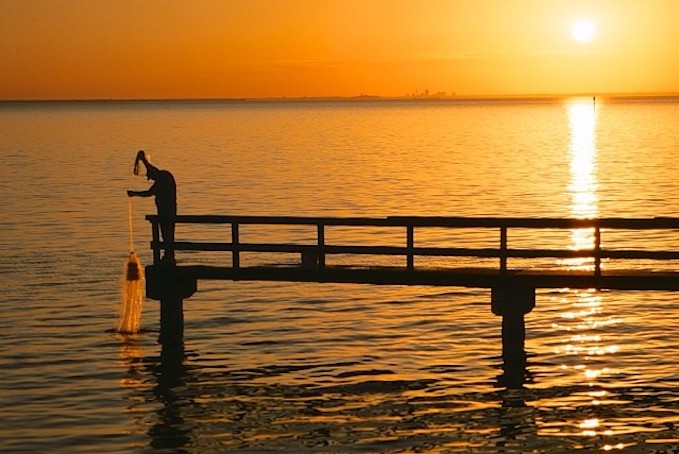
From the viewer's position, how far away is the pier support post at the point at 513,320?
836 inches

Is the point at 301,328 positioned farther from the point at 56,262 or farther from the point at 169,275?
the point at 56,262

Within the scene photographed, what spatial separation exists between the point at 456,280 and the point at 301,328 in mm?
5627

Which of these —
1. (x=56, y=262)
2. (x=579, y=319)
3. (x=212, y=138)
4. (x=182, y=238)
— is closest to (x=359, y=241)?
(x=182, y=238)

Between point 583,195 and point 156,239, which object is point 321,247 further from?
point 583,195

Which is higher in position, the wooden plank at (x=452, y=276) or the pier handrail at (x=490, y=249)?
the pier handrail at (x=490, y=249)

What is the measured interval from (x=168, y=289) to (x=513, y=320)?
5.73m

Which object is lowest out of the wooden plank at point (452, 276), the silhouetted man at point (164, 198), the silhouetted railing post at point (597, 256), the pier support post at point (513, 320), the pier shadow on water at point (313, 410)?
the pier shadow on water at point (313, 410)

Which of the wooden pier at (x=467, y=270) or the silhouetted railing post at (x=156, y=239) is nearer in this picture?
the wooden pier at (x=467, y=270)

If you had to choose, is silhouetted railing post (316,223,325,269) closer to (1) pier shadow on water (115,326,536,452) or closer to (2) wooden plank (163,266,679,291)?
(2) wooden plank (163,266,679,291)

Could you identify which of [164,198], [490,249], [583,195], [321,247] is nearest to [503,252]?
[490,249]

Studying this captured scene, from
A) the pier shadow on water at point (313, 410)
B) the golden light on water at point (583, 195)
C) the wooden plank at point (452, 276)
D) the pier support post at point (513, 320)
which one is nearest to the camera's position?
the pier shadow on water at point (313, 410)

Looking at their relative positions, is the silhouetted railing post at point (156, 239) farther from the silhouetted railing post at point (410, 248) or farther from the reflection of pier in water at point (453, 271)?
the silhouetted railing post at point (410, 248)

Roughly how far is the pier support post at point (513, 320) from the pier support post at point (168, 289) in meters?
5.13

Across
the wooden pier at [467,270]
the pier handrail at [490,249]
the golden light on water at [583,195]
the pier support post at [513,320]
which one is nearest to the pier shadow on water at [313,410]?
the pier support post at [513,320]
